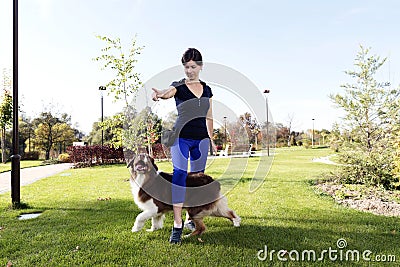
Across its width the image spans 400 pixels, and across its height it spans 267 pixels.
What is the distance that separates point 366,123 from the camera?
673 cm

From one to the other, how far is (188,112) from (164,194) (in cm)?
91

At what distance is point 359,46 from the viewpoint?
6980 mm

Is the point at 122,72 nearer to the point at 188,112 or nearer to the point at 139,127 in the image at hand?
the point at 139,127

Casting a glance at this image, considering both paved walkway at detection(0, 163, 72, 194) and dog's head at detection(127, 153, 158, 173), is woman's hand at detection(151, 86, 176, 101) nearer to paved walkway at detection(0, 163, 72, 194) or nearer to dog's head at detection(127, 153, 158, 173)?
dog's head at detection(127, 153, 158, 173)

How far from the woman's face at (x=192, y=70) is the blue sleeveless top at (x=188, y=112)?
9 cm

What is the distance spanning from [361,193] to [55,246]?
5184mm

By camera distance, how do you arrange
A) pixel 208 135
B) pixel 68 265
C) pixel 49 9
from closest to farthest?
pixel 68 265, pixel 208 135, pixel 49 9

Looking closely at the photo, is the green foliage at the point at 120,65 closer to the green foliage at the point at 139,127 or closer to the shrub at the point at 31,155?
the green foliage at the point at 139,127

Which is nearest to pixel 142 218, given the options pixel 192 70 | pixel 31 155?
pixel 192 70

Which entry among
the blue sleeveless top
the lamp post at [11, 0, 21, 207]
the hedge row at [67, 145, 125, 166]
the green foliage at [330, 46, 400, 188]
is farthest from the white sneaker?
the hedge row at [67, 145, 125, 166]

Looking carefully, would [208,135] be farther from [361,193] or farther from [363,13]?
[363,13]

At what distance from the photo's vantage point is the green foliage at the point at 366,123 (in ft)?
20.8

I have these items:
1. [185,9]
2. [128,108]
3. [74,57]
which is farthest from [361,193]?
[74,57]

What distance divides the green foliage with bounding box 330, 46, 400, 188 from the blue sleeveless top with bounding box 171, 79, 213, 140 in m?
4.85
